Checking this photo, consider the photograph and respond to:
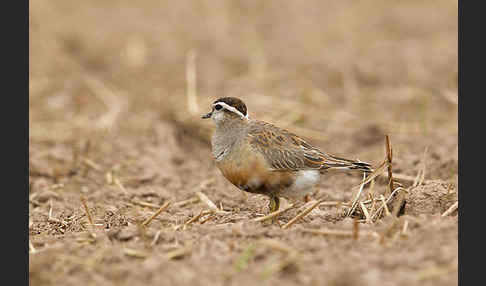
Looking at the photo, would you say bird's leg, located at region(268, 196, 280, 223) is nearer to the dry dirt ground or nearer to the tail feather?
the dry dirt ground

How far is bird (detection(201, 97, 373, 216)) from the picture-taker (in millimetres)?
6652

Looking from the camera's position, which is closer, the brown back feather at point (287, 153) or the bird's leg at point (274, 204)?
the brown back feather at point (287, 153)

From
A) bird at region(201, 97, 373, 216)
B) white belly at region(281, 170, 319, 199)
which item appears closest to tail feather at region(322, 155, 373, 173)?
bird at region(201, 97, 373, 216)

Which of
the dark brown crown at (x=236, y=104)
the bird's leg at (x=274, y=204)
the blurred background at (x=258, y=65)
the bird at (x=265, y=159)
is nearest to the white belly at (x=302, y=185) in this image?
the bird at (x=265, y=159)

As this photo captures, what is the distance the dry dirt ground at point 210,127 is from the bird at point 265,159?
0.27 m

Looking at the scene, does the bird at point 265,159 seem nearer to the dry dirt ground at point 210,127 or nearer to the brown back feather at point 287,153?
the brown back feather at point 287,153

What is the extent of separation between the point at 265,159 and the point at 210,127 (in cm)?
320

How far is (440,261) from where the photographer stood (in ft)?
15.9

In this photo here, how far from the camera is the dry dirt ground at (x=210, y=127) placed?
16.8 feet

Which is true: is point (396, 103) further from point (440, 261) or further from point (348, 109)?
point (440, 261)

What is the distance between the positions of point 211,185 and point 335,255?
3.47 metres

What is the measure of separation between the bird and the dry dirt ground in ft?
0.89

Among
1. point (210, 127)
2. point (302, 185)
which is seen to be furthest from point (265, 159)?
point (210, 127)

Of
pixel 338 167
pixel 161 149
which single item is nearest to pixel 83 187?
pixel 161 149
